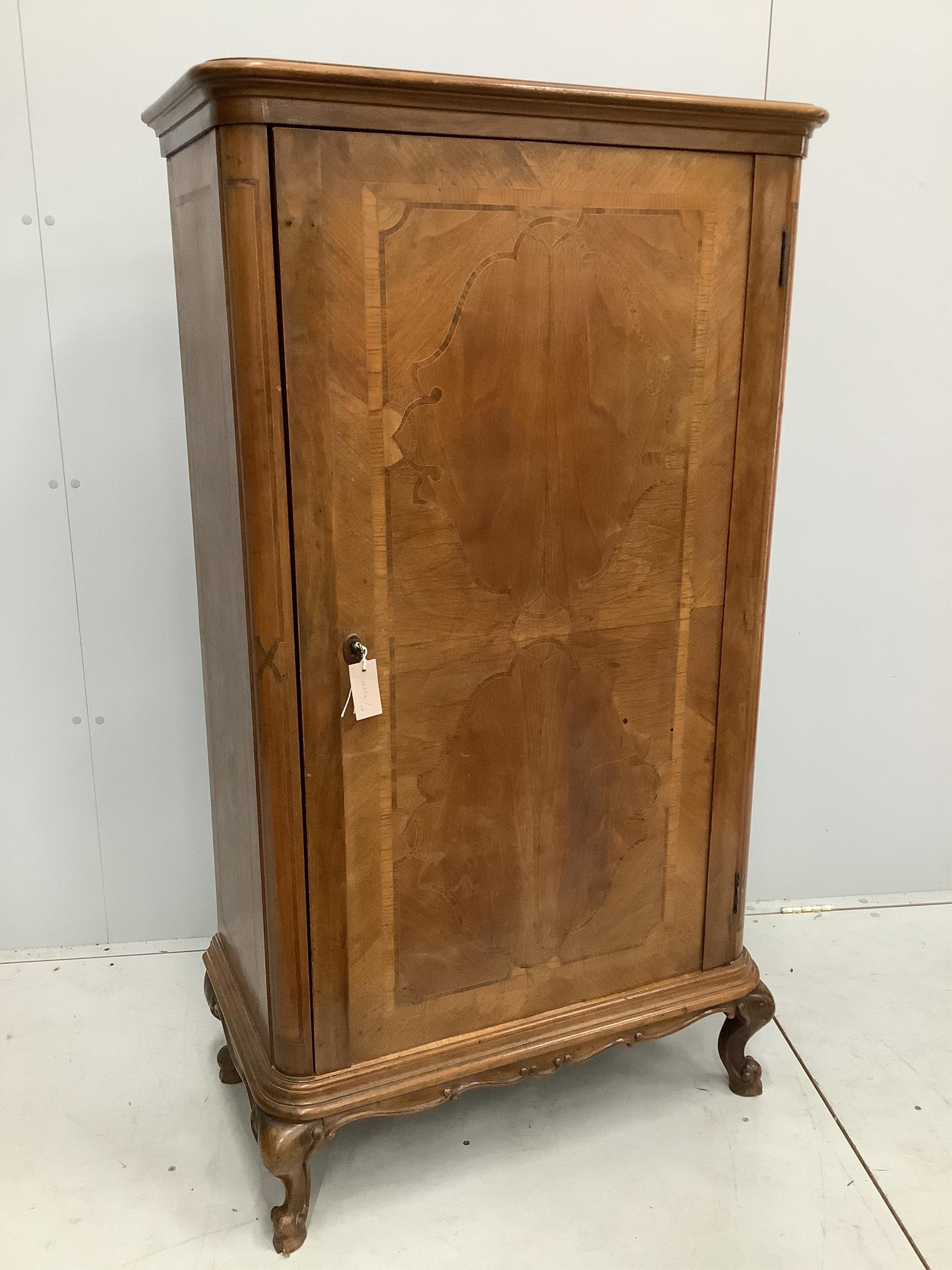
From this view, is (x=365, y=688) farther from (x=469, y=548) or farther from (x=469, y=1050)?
(x=469, y=1050)

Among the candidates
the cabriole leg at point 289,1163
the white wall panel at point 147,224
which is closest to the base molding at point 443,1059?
the cabriole leg at point 289,1163

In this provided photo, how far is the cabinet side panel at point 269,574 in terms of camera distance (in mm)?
1207

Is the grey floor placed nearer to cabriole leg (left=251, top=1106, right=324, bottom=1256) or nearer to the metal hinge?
cabriole leg (left=251, top=1106, right=324, bottom=1256)

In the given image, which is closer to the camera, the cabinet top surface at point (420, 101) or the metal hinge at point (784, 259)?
the cabinet top surface at point (420, 101)

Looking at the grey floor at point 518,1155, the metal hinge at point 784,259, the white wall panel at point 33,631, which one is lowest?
the grey floor at point 518,1155

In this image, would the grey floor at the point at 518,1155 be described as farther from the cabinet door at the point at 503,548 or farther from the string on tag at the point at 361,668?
the string on tag at the point at 361,668

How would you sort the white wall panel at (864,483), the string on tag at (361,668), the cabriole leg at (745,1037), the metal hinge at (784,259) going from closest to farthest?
the string on tag at (361,668), the metal hinge at (784,259), the cabriole leg at (745,1037), the white wall panel at (864,483)

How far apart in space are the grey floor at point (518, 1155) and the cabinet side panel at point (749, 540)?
1.01 feet

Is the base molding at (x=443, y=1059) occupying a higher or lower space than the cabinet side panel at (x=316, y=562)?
lower

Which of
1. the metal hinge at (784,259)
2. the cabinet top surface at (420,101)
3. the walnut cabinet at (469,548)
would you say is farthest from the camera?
the metal hinge at (784,259)

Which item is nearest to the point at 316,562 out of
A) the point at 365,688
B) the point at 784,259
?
the point at 365,688

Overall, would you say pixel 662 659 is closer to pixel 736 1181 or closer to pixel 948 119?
pixel 736 1181

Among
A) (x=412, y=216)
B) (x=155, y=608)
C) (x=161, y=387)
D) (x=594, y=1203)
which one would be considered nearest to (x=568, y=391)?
(x=412, y=216)

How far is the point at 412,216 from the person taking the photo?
1.27 m
